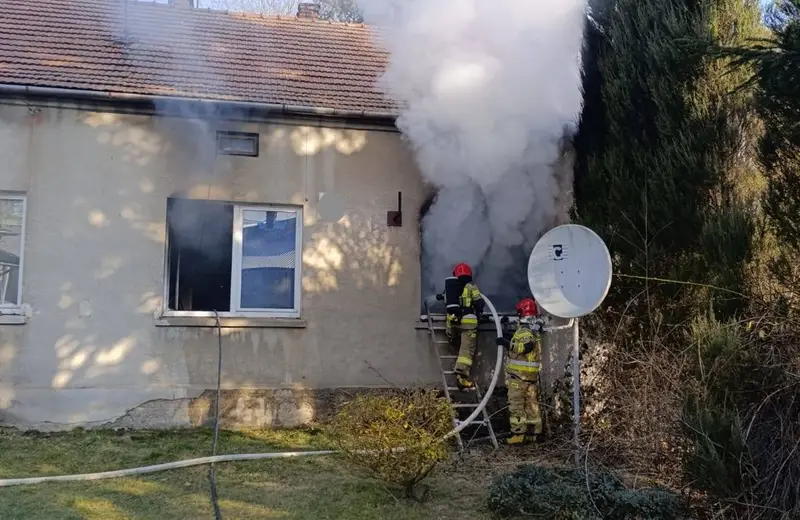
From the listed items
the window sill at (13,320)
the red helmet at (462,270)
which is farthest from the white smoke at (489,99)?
the window sill at (13,320)

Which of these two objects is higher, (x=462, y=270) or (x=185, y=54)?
(x=185, y=54)

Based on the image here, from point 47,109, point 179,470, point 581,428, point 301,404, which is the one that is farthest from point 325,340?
point 47,109

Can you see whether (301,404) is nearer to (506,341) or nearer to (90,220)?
(506,341)

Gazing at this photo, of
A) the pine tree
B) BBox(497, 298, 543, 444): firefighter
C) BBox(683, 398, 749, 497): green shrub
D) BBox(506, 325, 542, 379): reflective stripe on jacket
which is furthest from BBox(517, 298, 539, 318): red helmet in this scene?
BBox(683, 398, 749, 497): green shrub

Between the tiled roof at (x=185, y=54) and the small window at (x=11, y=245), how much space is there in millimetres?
1405

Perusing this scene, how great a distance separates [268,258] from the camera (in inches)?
349

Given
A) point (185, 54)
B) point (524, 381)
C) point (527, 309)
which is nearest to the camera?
point (524, 381)

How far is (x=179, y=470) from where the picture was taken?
654cm

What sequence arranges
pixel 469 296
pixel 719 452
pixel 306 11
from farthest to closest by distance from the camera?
pixel 306 11 → pixel 469 296 → pixel 719 452

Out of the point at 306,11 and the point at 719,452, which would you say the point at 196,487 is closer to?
the point at 719,452

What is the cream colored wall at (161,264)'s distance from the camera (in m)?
8.17

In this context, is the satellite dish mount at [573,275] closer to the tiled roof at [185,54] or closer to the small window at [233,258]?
the tiled roof at [185,54]

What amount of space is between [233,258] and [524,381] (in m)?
3.75

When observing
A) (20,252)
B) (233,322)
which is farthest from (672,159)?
(20,252)
